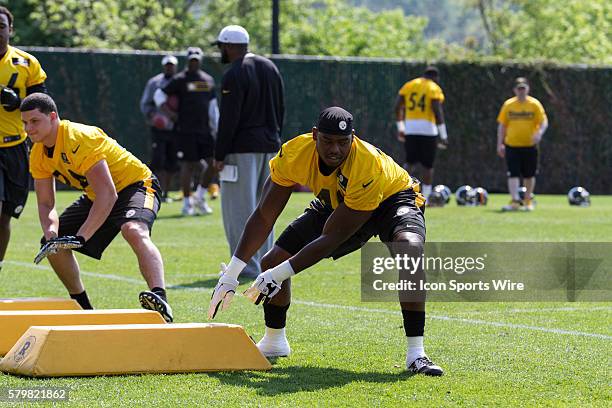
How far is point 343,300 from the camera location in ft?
34.6

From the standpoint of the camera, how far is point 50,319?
776cm

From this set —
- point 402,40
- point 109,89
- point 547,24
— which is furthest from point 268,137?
point 402,40

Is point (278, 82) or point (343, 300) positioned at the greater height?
point (278, 82)

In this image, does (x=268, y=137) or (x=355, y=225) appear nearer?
(x=355, y=225)

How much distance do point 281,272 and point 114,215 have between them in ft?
7.61

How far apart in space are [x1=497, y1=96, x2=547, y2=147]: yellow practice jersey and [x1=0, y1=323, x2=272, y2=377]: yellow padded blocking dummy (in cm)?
1393

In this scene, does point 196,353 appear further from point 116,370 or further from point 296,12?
point 296,12

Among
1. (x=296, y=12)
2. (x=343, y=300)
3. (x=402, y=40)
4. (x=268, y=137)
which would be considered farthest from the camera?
(x=402, y=40)

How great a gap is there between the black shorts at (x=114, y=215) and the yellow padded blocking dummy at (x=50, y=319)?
4.33 ft

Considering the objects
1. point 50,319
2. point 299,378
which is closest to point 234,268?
point 299,378

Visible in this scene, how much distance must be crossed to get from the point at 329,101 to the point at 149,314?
18830 millimetres

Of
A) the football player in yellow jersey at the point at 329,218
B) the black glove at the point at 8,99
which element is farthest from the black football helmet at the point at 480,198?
the football player in yellow jersey at the point at 329,218

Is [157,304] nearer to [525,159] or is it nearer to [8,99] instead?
[8,99]

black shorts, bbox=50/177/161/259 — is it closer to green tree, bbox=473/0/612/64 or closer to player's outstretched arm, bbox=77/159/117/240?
player's outstretched arm, bbox=77/159/117/240
